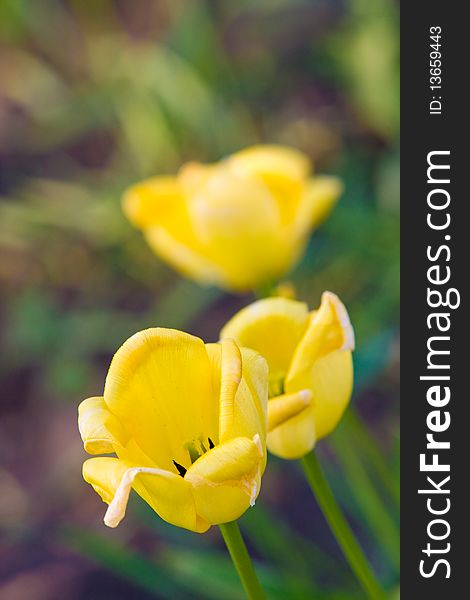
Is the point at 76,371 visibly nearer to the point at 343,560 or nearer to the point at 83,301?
the point at 83,301

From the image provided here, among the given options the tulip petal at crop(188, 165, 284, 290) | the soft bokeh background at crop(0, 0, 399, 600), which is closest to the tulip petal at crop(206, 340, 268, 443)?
the tulip petal at crop(188, 165, 284, 290)

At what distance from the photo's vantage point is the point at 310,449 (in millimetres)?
542

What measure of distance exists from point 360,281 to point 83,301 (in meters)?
0.53

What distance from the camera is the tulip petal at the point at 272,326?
1.90 ft

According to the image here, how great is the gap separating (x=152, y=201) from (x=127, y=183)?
988mm

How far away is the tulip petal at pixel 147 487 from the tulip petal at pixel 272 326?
14cm

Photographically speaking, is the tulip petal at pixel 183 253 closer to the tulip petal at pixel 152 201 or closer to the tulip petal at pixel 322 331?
the tulip petal at pixel 152 201

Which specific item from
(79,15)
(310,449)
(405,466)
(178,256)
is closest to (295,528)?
(178,256)

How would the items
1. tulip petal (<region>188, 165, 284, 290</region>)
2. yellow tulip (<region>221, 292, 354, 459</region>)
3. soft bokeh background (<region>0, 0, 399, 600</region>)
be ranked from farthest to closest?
1. soft bokeh background (<region>0, 0, 399, 600</region>)
2. tulip petal (<region>188, 165, 284, 290</region>)
3. yellow tulip (<region>221, 292, 354, 459</region>)

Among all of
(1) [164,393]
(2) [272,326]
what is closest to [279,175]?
(2) [272,326]

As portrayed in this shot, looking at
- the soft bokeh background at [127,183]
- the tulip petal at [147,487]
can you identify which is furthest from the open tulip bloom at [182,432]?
the soft bokeh background at [127,183]

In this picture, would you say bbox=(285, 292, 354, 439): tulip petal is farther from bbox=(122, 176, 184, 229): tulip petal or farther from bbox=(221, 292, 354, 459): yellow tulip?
bbox=(122, 176, 184, 229): tulip petal

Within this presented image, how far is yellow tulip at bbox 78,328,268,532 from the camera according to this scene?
44cm

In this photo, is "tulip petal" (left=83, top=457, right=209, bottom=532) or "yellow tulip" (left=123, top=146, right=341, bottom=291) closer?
"tulip petal" (left=83, top=457, right=209, bottom=532)
